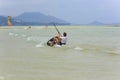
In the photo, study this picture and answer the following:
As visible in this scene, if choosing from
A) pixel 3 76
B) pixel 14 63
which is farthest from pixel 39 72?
pixel 14 63

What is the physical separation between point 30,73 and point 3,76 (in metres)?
1.16

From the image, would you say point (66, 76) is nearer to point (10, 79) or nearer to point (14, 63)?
point (10, 79)

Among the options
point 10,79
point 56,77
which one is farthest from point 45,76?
point 10,79

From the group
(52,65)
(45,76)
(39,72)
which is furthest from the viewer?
(52,65)

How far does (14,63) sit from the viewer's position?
15312 millimetres

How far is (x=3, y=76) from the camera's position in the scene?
38.2 ft

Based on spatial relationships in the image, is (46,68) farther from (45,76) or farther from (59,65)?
(45,76)

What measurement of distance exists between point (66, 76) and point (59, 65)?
2.85 meters

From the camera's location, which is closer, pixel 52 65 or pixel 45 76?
pixel 45 76

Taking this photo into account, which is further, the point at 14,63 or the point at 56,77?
the point at 14,63

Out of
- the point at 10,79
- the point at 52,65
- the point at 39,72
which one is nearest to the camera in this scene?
the point at 10,79

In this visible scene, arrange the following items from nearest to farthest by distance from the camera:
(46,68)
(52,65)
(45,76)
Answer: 1. (45,76)
2. (46,68)
3. (52,65)

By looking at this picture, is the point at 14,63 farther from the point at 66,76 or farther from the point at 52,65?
the point at 66,76

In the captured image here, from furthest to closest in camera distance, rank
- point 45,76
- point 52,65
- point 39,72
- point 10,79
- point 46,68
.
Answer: point 52,65 < point 46,68 < point 39,72 < point 45,76 < point 10,79
